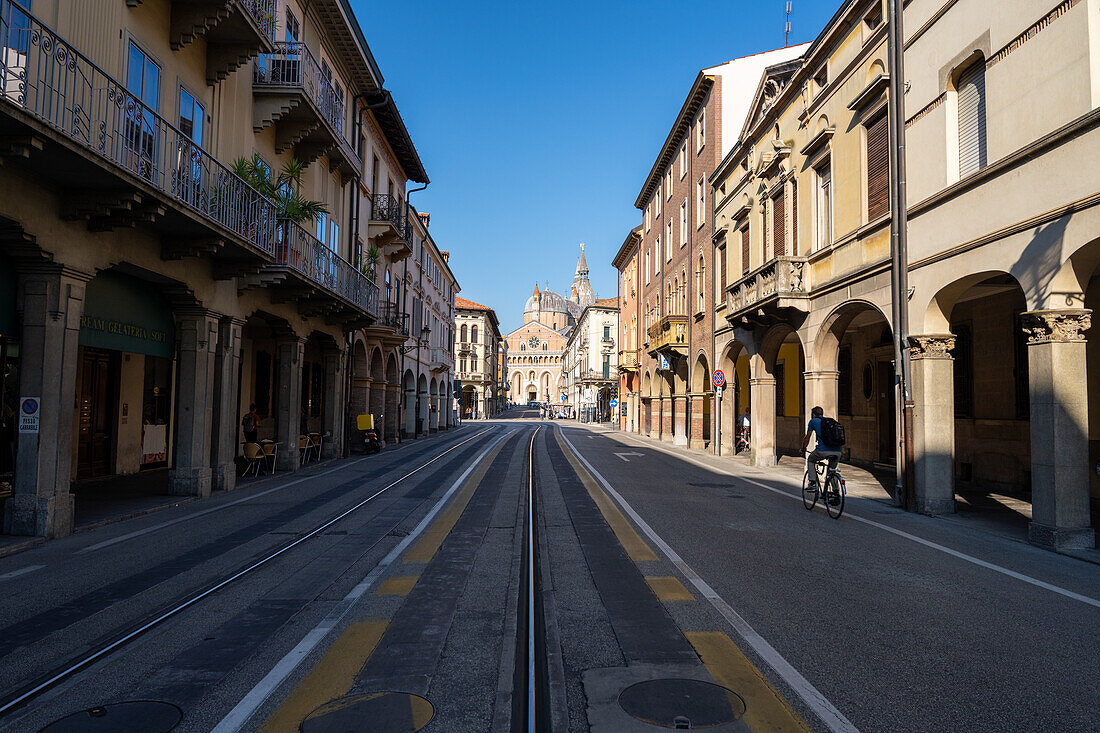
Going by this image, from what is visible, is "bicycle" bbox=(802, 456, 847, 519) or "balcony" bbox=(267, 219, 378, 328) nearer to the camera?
"bicycle" bbox=(802, 456, 847, 519)

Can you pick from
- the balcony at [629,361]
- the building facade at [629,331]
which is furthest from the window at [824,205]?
the balcony at [629,361]

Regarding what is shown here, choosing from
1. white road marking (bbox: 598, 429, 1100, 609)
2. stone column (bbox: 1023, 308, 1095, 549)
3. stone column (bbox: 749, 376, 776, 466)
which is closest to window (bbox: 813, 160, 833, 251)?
stone column (bbox: 749, 376, 776, 466)

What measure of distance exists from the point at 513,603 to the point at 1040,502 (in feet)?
24.8

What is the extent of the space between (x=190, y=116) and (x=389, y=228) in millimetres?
14050

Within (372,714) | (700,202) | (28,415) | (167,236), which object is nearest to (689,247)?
(700,202)

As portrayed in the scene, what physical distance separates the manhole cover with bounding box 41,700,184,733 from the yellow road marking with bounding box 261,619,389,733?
56 cm

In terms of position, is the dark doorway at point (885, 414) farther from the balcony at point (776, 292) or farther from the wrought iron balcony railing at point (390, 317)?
the wrought iron balcony railing at point (390, 317)

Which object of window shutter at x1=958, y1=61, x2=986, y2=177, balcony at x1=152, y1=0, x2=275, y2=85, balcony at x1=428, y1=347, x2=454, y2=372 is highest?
balcony at x1=152, y1=0, x2=275, y2=85

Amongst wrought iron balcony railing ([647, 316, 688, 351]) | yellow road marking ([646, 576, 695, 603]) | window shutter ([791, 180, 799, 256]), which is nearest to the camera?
yellow road marking ([646, 576, 695, 603])

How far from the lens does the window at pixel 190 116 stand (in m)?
12.2

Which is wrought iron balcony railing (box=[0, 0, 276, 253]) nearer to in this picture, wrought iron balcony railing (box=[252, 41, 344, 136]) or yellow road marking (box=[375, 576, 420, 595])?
wrought iron balcony railing (box=[252, 41, 344, 136])

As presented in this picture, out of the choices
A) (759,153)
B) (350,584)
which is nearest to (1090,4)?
(350,584)

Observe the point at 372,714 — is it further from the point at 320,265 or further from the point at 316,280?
the point at 320,265

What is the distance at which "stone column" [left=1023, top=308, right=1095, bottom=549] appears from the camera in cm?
866
